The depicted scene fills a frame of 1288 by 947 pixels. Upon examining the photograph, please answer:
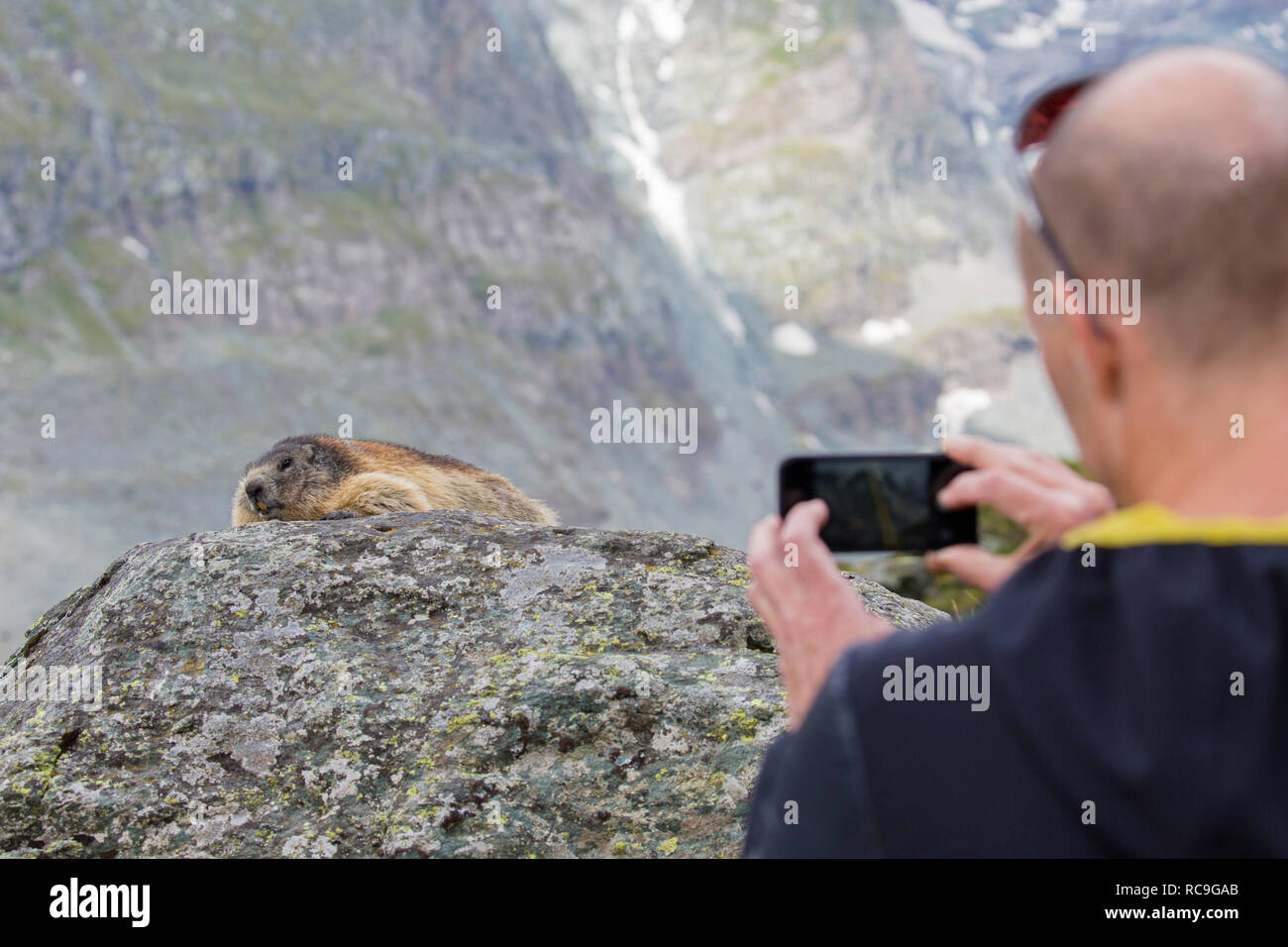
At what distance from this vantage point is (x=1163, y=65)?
6.87 ft

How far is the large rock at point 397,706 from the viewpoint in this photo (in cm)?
531

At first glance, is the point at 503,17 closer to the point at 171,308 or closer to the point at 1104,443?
the point at 171,308

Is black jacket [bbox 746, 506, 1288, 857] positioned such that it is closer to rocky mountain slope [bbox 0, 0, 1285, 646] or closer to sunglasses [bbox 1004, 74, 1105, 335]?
sunglasses [bbox 1004, 74, 1105, 335]

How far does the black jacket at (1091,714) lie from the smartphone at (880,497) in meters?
0.71

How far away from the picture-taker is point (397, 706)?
5957 millimetres

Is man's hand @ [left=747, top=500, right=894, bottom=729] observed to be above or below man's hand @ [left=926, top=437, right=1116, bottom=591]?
below

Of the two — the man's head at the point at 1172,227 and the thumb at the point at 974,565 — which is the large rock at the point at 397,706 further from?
the man's head at the point at 1172,227

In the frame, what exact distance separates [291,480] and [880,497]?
1037 centimetres

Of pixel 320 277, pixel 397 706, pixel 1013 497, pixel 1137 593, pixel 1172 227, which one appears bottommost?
pixel 397 706

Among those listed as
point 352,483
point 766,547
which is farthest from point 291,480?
point 766,547

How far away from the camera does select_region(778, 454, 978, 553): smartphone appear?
9.09 ft

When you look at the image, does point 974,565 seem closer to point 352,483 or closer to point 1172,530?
point 1172,530

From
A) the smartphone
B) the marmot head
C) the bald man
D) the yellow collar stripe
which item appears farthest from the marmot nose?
the yellow collar stripe

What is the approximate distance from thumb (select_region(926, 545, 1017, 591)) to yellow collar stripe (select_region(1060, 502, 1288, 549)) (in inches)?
18.1
